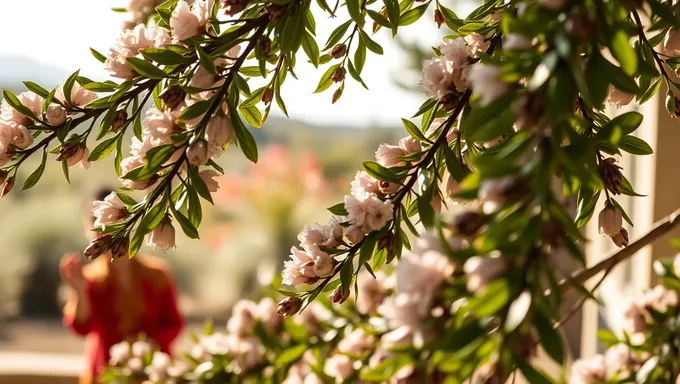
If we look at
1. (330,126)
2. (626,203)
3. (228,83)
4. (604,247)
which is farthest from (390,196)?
(330,126)

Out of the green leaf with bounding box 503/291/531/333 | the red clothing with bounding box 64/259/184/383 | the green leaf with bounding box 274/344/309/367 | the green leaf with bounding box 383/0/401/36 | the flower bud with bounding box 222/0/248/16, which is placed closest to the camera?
the green leaf with bounding box 503/291/531/333

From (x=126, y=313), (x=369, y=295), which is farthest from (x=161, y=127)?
(x=126, y=313)

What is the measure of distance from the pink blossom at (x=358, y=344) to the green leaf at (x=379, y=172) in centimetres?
27

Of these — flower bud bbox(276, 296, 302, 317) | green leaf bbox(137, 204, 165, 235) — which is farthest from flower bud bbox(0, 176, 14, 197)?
flower bud bbox(276, 296, 302, 317)

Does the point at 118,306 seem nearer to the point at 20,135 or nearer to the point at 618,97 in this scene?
the point at 20,135

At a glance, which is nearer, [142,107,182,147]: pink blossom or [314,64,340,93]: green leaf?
[142,107,182,147]: pink blossom

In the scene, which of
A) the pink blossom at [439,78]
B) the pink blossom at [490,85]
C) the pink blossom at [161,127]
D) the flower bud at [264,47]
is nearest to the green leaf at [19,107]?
the pink blossom at [161,127]

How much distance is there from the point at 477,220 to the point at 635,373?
0.55 meters

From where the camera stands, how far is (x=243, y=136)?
0.62m

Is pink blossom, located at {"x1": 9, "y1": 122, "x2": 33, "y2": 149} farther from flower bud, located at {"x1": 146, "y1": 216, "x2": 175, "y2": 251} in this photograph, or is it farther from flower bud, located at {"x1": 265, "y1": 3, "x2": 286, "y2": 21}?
flower bud, located at {"x1": 265, "y1": 3, "x2": 286, "y2": 21}

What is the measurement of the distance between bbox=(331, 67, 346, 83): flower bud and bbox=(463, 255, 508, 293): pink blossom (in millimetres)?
481

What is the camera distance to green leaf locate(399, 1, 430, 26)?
30.1 inches

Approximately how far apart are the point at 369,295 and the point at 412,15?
39 centimetres

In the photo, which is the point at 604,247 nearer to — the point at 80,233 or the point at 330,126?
the point at 80,233
